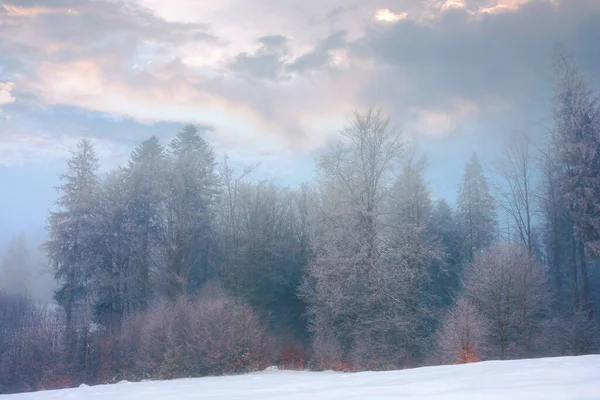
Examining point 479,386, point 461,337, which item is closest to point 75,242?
point 461,337

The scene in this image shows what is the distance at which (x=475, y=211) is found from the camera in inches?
1548

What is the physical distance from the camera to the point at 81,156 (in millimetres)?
33219

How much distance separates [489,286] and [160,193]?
74.6 ft

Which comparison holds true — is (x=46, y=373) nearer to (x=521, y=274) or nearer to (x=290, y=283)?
(x=290, y=283)

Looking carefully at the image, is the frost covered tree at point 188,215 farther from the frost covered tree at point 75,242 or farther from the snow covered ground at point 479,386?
the snow covered ground at point 479,386

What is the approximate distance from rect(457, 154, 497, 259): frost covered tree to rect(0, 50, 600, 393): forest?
12 cm

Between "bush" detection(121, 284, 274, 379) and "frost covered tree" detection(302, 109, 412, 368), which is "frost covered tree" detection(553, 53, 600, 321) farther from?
"bush" detection(121, 284, 274, 379)

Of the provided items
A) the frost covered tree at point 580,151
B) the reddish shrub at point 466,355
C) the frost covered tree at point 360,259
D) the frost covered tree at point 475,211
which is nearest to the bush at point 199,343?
the frost covered tree at point 360,259

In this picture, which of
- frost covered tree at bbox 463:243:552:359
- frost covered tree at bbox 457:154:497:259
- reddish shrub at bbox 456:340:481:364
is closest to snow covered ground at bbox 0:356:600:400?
reddish shrub at bbox 456:340:481:364

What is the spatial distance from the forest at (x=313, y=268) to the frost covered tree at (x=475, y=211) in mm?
121

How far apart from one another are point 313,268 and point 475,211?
20926 millimetres

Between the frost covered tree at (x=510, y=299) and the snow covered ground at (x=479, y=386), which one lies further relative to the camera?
the frost covered tree at (x=510, y=299)

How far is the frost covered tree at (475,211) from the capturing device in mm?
37938

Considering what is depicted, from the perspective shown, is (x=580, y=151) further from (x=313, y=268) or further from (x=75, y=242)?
(x=75, y=242)
